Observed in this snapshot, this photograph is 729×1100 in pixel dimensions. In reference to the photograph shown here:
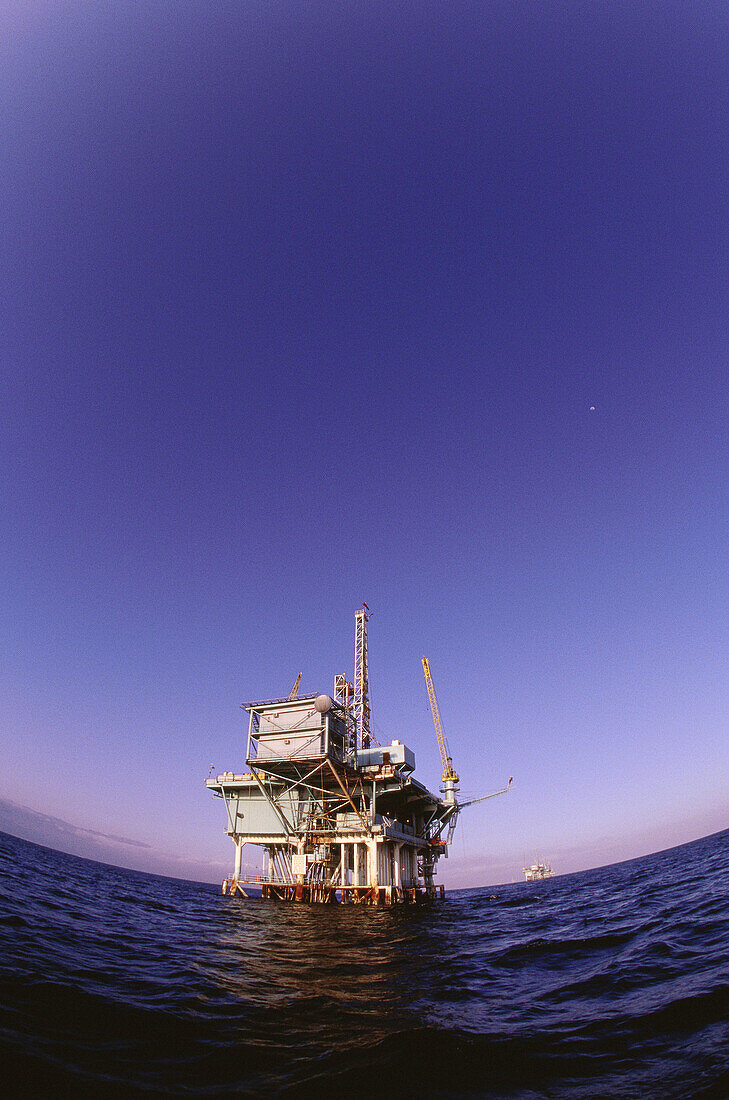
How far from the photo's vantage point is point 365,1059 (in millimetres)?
7285

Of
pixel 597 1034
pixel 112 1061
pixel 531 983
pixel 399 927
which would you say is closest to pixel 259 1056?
pixel 112 1061

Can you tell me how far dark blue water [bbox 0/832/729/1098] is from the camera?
253 inches

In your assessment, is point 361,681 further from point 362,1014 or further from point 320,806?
point 362,1014

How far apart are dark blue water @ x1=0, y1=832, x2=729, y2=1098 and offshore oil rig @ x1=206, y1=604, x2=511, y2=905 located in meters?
29.7

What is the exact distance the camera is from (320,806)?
170 ft

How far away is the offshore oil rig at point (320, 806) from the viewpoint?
4766cm

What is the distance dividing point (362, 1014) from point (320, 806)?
4564cm

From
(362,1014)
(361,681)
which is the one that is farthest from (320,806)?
(362,1014)

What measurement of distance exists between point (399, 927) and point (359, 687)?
43184 millimetres

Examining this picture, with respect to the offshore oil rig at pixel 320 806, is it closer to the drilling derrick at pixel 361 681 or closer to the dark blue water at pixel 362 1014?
the drilling derrick at pixel 361 681

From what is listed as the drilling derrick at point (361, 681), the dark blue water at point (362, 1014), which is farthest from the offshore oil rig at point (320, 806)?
the dark blue water at point (362, 1014)

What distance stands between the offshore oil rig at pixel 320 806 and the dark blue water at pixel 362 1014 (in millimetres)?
29726

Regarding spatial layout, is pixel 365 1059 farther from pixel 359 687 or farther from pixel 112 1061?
pixel 359 687

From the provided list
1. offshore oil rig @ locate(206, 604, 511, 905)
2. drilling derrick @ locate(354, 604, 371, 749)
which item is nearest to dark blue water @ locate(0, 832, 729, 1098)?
offshore oil rig @ locate(206, 604, 511, 905)
